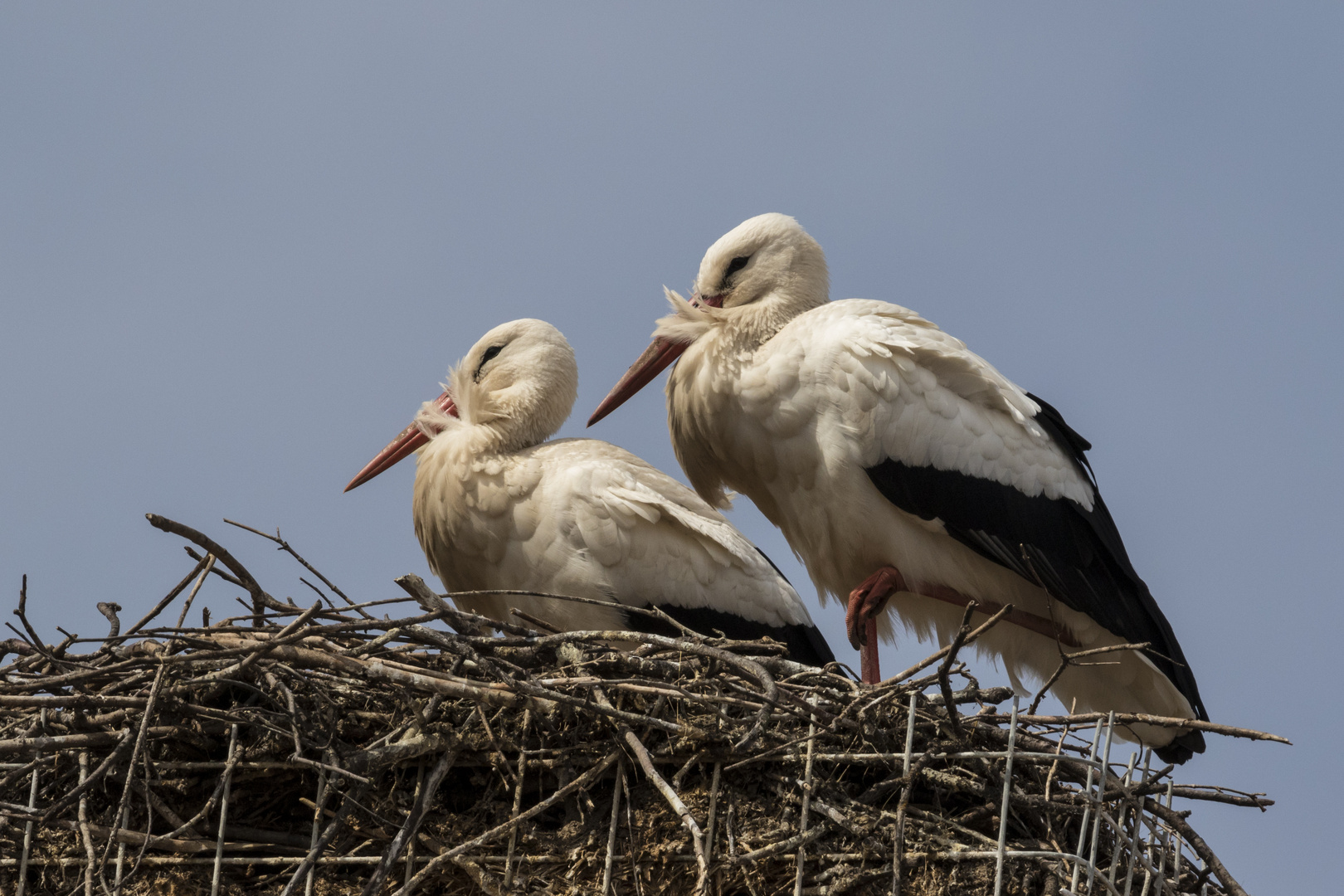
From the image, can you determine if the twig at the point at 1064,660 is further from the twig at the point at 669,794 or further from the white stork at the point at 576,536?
the white stork at the point at 576,536

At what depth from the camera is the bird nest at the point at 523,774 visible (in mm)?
2645

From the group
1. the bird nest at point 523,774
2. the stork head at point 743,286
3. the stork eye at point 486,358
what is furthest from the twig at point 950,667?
the stork eye at point 486,358

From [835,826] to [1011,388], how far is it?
1686mm

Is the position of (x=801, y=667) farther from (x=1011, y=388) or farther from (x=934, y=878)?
(x=1011, y=388)

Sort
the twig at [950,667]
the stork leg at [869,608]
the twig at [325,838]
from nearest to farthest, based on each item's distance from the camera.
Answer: the twig at [950,667] < the twig at [325,838] < the stork leg at [869,608]

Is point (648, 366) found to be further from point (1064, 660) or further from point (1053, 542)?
point (1064, 660)

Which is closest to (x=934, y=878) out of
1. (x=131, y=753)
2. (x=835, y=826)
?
(x=835, y=826)

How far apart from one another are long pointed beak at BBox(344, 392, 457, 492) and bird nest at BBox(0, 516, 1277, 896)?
1686mm

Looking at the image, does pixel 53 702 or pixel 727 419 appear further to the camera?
pixel 727 419

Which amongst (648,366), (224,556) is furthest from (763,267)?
(224,556)

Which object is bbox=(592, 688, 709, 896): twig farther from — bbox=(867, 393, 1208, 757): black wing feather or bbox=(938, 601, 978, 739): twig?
bbox=(867, 393, 1208, 757): black wing feather

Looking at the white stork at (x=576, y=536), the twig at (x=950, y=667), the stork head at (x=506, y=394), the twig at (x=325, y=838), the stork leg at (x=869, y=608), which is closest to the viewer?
the twig at (x=950, y=667)

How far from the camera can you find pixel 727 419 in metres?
3.94

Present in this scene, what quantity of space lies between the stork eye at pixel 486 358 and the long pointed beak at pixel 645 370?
1.10 ft
